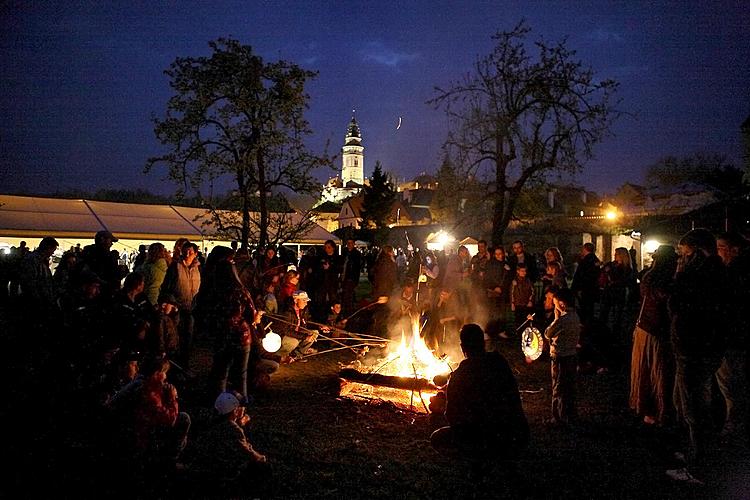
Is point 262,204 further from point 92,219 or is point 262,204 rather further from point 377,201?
point 377,201

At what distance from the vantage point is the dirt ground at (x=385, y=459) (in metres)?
4.48

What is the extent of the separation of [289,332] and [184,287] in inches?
77.0

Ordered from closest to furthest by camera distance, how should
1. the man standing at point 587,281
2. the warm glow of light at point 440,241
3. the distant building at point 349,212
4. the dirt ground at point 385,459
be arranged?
1. the dirt ground at point 385,459
2. the man standing at point 587,281
3. the warm glow of light at point 440,241
4. the distant building at point 349,212

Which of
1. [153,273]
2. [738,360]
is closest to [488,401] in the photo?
[738,360]

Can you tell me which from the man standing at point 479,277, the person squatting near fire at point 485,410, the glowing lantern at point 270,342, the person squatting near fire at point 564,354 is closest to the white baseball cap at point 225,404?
the person squatting near fire at point 485,410

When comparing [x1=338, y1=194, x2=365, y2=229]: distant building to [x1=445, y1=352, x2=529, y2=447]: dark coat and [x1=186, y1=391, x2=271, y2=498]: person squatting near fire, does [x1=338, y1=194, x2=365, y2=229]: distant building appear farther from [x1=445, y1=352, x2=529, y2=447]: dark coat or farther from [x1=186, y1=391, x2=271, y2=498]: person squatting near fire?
[x1=445, y1=352, x2=529, y2=447]: dark coat

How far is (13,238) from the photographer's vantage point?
20000mm

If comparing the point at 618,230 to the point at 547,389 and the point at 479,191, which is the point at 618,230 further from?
the point at 547,389

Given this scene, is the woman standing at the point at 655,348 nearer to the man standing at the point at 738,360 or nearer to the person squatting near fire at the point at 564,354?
the man standing at the point at 738,360

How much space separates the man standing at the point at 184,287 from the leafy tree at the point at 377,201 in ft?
161

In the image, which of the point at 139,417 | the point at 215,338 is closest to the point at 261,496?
the point at 139,417

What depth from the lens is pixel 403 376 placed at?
7219mm

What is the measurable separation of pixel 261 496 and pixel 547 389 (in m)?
4.87

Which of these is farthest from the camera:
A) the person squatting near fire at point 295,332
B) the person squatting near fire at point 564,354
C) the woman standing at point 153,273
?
the person squatting near fire at point 295,332
